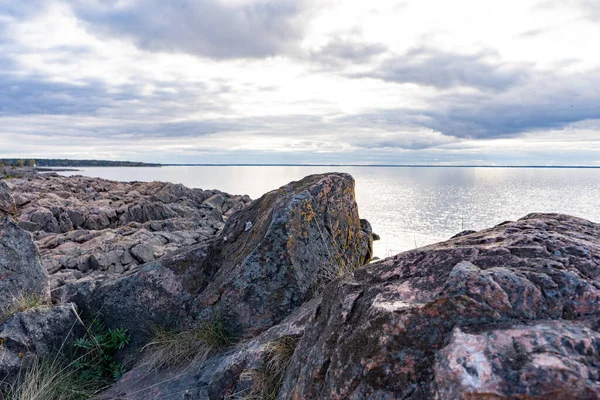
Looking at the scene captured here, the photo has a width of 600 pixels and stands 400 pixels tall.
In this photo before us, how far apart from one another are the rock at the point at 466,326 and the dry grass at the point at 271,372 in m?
0.50

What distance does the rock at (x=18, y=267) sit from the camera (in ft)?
23.0

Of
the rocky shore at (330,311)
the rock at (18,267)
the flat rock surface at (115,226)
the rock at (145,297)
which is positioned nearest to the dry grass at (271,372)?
the rocky shore at (330,311)

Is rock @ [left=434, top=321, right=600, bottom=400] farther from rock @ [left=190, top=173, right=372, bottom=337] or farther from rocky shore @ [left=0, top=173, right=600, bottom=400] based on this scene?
rock @ [left=190, top=173, right=372, bottom=337]

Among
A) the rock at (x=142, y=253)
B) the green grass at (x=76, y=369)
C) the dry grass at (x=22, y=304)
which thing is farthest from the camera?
the rock at (x=142, y=253)

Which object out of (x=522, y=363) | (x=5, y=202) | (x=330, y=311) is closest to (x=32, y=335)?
(x=330, y=311)

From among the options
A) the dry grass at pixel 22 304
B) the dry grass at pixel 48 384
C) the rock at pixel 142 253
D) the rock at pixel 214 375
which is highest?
Result: the dry grass at pixel 22 304

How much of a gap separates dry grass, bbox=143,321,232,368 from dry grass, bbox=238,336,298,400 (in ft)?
4.28

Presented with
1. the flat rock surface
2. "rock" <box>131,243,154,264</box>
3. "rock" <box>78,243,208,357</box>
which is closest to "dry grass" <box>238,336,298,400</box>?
"rock" <box>78,243,208,357</box>

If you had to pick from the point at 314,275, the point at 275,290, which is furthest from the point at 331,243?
the point at 275,290

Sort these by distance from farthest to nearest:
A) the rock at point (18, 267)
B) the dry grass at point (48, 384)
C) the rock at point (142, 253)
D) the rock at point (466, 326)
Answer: the rock at point (142, 253) < the rock at point (18, 267) < the dry grass at point (48, 384) < the rock at point (466, 326)

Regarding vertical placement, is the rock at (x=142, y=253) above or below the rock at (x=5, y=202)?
below

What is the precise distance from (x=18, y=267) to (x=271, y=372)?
530cm

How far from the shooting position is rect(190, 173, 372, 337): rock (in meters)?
6.23

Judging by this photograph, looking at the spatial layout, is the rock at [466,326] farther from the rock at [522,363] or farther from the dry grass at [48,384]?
the dry grass at [48,384]
